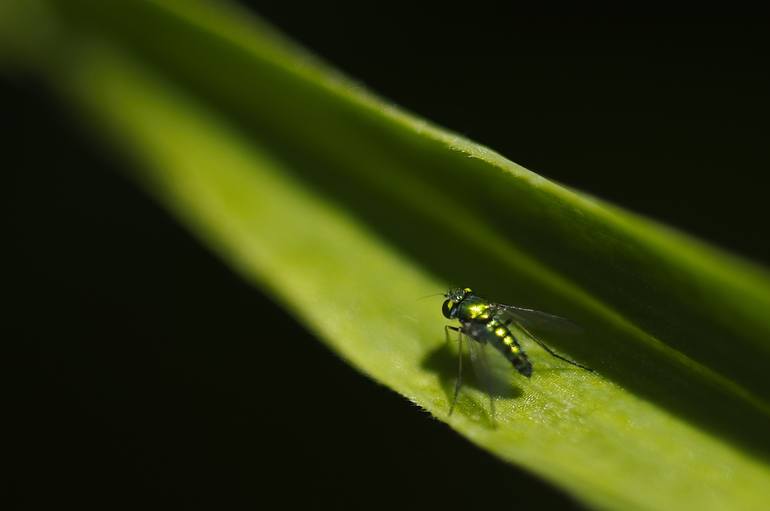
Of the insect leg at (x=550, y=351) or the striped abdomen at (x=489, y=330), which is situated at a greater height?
the striped abdomen at (x=489, y=330)

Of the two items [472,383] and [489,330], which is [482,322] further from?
[472,383]

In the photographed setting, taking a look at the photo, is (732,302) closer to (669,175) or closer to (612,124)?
(669,175)

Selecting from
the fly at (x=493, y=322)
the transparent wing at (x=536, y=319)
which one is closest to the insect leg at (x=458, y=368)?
the fly at (x=493, y=322)

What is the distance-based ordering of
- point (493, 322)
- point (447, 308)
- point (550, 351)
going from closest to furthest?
point (550, 351) → point (447, 308) → point (493, 322)

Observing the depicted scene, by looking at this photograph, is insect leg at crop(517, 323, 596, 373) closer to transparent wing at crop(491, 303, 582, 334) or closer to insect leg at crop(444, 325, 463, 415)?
transparent wing at crop(491, 303, 582, 334)

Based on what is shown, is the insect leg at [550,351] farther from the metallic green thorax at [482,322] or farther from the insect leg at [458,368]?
the insect leg at [458,368]

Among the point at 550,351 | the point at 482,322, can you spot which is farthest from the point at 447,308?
the point at 550,351

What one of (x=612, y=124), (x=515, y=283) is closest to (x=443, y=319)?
(x=515, y=283)
